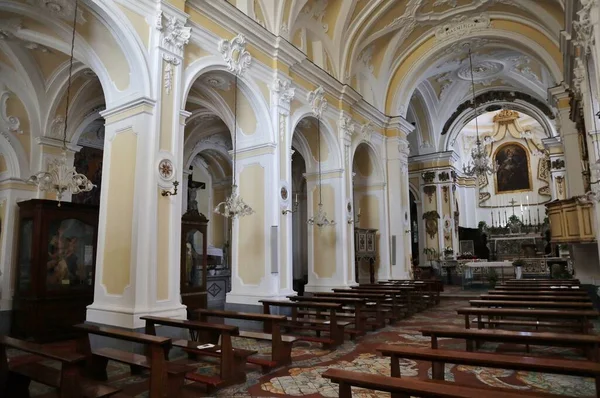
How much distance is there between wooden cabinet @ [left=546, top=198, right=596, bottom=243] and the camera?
359 inches

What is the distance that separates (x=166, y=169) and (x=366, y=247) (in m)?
8.33

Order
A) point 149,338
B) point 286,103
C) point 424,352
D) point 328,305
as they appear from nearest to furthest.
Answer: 1. point 424,352
2. point 149,338
3. point 328,305
4. point 286,103

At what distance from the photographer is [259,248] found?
9062 millimetres

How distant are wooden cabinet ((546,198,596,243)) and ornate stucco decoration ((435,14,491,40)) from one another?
679 centimetres

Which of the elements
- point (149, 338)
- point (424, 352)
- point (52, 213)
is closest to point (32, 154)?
point (52, 213)

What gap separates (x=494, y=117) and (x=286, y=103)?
2046 cm

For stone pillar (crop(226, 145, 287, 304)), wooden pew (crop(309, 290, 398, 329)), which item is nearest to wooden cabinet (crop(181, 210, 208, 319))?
stone pillar (crop(226, 145, 287, 304))

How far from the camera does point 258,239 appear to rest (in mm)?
9102

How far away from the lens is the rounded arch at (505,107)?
19406 mm

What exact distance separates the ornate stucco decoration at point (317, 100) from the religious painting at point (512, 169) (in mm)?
17764

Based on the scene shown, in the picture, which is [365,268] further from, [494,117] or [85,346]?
[494,117]

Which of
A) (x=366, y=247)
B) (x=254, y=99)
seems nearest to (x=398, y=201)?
(x=366, y=247)

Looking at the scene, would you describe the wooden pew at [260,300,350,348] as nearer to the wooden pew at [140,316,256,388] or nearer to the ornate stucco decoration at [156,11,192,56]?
the wooden pew at [140,316,256,388]

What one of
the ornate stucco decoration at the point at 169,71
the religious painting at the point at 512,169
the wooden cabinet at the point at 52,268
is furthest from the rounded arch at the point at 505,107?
the wooden cabinet at the point at 52,268
